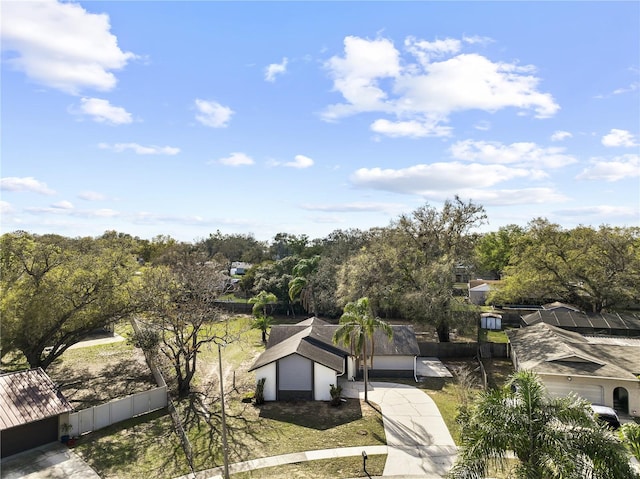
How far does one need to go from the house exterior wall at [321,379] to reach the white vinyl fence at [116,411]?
9054 millimetres

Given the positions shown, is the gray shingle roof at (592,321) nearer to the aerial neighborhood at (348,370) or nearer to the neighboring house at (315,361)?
the aerial neighborhood at (348,370)

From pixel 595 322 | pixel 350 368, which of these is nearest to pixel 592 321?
pixel 595 322

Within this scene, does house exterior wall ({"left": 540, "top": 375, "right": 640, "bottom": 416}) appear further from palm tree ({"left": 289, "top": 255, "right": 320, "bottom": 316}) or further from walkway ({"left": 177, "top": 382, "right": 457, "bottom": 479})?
palm tree ({"left": 289, "top": 255, "right": 320, "bottom": 316})

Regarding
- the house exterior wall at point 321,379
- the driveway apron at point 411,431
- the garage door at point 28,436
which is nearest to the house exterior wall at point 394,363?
the driveway apron at point 411,431

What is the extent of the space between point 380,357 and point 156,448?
53.1 feet

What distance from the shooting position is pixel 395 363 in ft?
99.2

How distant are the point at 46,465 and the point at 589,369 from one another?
28081 mm

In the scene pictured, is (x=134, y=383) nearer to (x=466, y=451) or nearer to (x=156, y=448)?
(x=156, y=448)

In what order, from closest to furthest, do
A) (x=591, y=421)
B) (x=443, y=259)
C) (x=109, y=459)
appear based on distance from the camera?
(x=591, y=421)
(x=109, y=459)
(x=443, y=259)

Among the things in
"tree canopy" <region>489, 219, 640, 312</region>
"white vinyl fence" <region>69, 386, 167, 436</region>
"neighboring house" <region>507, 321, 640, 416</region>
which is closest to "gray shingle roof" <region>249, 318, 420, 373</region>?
"white vinyl fence" <region>69, 386, 167, 436</region>

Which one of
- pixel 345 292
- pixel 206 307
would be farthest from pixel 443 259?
pixel 206 307

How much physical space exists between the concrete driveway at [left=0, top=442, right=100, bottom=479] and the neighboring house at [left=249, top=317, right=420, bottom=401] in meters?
10.4

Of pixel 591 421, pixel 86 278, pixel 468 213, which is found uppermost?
pixel 468 213

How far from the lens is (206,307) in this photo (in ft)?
91.8
